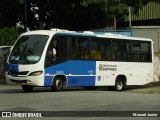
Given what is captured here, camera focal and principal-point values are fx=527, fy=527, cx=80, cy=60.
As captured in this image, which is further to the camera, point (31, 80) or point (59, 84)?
point (59, 84)

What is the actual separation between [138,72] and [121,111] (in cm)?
1401

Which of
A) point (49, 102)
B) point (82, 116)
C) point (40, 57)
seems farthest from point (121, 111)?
point (40, 57)

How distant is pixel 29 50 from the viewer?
2336 cm

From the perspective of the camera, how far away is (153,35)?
131 ft

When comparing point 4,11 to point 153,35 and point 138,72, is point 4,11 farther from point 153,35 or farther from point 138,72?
point 138,72

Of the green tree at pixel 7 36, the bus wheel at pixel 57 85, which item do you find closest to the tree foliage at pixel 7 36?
the green tree at pixel 7 36

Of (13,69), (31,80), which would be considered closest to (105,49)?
(31,80)

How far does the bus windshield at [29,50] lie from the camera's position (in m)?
23.1

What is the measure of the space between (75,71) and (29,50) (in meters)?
2.64

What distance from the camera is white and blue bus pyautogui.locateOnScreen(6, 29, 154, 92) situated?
2319 centimetres

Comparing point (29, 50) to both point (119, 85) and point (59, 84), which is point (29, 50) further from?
point (119, 85)

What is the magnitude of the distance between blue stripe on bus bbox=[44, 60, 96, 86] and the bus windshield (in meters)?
0.83

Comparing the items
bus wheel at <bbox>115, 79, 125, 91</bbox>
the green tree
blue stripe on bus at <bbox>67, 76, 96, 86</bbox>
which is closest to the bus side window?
blue stripe on bus at <bbox>67, 76, 96, 86</bbox>

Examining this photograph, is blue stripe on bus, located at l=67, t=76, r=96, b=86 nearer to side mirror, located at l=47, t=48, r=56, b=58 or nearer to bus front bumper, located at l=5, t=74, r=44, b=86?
side mirror, located at l=47, t=48, r=56, b=58
